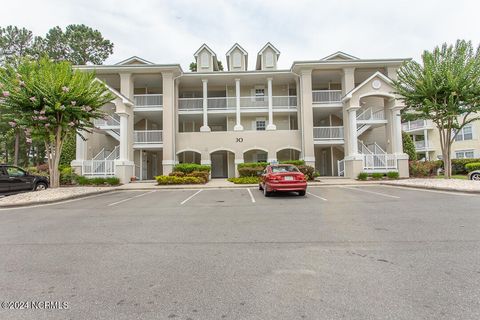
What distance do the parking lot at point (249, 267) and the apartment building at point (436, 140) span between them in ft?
113

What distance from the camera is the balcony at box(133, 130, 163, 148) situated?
2288 centimetres

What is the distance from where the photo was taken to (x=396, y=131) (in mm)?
21188

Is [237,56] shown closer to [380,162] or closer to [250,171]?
[250,171]

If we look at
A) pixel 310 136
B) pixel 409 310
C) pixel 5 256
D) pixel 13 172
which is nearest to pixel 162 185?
pixel 13 172

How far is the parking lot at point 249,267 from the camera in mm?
2693

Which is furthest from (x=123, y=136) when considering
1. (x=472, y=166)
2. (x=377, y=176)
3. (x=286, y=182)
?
(x=472, y=166)

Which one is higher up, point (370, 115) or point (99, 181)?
point (370, 115)

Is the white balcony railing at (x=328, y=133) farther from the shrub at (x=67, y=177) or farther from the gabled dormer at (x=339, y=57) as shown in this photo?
the shrub at (x=67, y=177)

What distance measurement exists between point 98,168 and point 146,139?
4496 mm

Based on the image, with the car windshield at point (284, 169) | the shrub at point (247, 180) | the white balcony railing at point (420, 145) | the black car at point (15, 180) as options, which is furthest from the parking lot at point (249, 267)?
the white balcony railing at point (420, 145)

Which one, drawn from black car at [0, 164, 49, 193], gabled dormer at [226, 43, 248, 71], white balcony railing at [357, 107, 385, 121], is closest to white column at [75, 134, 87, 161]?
black car at [0, 164, 49, 193]

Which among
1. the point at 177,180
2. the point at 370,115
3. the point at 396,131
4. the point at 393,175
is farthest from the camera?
the point at 370,115

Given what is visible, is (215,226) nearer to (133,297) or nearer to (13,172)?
(133,297)

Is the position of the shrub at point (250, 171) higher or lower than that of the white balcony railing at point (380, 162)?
lower
